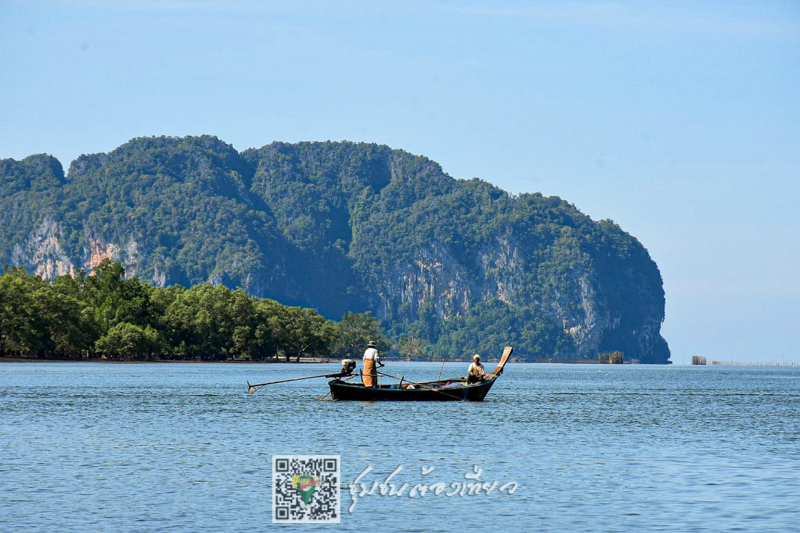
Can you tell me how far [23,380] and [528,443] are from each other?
66126 millimetres

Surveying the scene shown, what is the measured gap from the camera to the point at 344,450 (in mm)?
40781

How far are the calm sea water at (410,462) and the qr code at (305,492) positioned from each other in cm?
42

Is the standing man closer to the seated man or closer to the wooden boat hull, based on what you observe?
the wooden boat hull

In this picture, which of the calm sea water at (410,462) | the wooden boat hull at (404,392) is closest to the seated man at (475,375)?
→ the wooden boat hull at (404,392)

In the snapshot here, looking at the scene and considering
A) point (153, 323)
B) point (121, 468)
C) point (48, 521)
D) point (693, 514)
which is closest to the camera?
point (48, 521)

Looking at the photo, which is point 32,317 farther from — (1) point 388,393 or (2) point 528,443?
(2) point 528,443

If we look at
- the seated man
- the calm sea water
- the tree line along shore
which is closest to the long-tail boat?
the seated man

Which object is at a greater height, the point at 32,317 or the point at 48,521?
the point at 32,317

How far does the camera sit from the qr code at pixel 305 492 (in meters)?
27.2

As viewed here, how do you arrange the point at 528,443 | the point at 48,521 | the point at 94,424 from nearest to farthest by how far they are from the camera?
1. the point at 48,521
2. the point at 528,443
3. the point at 94,424

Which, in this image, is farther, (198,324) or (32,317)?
(198,324)

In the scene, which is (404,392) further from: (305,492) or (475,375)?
(305,492)

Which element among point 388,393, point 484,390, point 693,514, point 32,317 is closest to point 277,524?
point 693,514

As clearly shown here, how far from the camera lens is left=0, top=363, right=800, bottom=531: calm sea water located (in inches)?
1081
